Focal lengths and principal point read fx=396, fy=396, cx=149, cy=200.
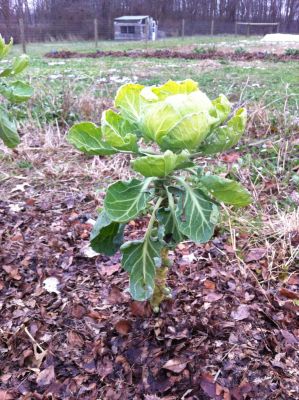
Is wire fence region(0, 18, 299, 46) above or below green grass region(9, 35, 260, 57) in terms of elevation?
above

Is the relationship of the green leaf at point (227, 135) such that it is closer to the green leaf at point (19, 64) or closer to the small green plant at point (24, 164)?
the green leaf at point (19, 64)

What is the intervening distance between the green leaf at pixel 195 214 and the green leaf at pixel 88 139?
0.25 meters

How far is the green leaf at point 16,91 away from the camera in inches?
66.8

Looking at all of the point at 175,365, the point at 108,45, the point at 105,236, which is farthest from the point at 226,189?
the point at 108,45

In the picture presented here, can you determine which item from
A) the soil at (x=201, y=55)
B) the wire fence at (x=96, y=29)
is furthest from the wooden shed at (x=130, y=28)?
the soil at (x=201, y=55)

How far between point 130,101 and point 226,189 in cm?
38

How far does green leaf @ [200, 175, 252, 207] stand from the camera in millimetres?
1090

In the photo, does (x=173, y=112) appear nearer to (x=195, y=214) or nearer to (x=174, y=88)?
(x=174, y=88)

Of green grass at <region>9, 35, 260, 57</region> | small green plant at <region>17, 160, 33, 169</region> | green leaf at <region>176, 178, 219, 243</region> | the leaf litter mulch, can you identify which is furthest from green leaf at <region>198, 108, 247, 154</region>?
green grass at <region>9, 35, 260, 57</region>

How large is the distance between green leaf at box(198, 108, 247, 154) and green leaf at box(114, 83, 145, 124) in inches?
8.7

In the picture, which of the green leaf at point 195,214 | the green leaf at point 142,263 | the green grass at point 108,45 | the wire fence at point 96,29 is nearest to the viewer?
the green leaf at point 195,214

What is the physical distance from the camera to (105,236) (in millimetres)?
1305

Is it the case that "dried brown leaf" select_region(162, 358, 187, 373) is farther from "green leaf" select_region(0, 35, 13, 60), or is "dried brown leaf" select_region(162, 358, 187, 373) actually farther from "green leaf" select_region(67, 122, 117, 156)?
"green leaf" select_region(0, 35, 13, 60)

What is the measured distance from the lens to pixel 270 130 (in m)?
3.73
